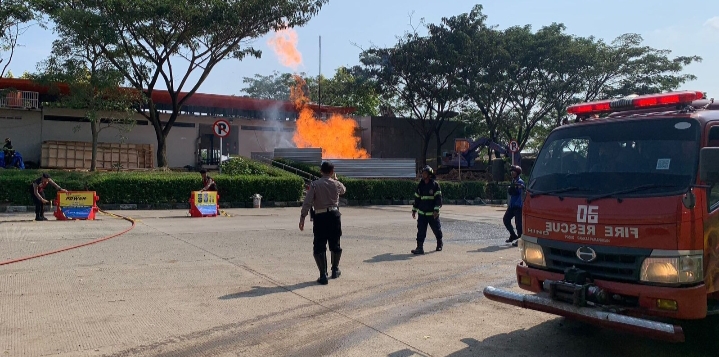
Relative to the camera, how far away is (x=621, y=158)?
559 centimetres

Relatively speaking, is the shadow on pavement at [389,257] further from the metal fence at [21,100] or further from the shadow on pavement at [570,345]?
the metal fence at [21,100]

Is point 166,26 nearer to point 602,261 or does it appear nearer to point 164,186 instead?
point 164,186

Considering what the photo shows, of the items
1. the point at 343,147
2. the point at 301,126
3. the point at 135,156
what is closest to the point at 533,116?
the point at 343,147

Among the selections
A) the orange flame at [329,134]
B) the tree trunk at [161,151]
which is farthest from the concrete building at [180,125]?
the tree trunk at [161,151]

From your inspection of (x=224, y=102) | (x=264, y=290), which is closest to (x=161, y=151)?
(x=224, y=102)

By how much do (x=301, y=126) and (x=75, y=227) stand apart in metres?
A: 23.3

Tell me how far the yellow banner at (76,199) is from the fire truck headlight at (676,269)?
50.3 ft

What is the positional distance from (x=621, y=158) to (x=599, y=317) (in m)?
1.54

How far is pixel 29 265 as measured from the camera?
9320 millimetres

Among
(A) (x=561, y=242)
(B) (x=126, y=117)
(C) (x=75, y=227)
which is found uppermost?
(B) (x=126, y=117)

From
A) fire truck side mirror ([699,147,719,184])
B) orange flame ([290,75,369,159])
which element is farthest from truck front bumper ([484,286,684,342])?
orange flame ([290,75,369,159])

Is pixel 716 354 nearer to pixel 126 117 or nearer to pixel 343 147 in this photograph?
pixel 126 117

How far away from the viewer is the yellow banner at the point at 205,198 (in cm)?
1797

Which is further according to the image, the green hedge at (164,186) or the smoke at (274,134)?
the smoke at (274,134)
